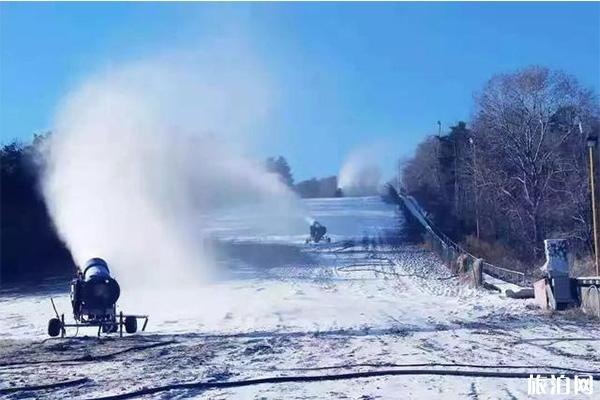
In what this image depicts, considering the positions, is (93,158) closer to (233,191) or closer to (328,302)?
(328,302)

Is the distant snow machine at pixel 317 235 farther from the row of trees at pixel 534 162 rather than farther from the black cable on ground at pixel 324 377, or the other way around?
the black cable on ground at pixel 324 377

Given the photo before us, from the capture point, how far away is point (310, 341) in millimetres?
17922

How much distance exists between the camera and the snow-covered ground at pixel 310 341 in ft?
38.2

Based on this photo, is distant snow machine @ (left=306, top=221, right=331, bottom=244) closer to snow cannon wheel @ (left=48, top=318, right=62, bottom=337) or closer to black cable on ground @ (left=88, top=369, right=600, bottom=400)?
snow cannon wheel @ (left=48, top=318, right=62, bottom=337)

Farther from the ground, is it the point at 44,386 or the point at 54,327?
the point at 44,386

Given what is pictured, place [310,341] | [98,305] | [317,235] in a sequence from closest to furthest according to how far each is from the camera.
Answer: [310,341]
[98,305]
[317,235]

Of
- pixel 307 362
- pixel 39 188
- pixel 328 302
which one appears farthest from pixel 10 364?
pixel 39 188

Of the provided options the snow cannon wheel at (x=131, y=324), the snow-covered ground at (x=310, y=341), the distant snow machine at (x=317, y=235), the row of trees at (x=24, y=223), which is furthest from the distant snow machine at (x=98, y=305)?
the distant snow machine at (x=317, y=235)

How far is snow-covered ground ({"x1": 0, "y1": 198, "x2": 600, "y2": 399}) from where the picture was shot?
11656mm

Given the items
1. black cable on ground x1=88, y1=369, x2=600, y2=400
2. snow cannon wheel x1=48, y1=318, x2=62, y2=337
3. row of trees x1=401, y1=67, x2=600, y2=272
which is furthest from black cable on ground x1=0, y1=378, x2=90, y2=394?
row of trees x1=401, y1=67, x2=600, y2=272

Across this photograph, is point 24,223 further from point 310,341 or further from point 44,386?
point 44,386

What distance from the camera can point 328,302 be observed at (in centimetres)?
2975

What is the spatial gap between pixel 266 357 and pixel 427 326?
6.72 meters

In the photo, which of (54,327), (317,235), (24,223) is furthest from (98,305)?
(317,235)
